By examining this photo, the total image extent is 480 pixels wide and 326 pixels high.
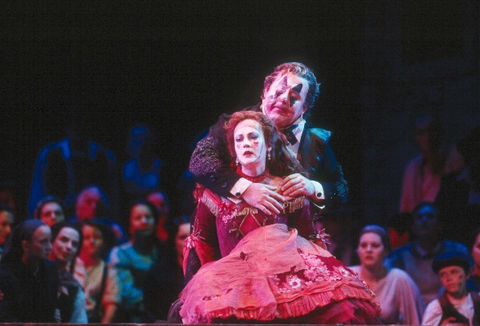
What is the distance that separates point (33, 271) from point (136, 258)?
594 mm

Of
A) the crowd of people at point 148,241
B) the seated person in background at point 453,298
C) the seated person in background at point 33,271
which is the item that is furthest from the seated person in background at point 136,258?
the seated person in background at point 453,298

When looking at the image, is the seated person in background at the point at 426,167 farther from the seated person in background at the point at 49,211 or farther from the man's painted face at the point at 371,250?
the seated person in background at the point at 49,211

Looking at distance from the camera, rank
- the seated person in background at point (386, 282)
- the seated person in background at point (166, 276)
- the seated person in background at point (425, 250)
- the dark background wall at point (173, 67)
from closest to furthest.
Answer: the seated person in background at point (166, 276)
the dark background wall at point (173, 67)
the seated person in background at point (386, 282)
the seated person in background at point (425, 250)

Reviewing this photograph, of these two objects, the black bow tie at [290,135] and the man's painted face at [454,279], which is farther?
the man's painted face at [454,279]

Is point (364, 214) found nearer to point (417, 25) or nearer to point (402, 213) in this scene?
point (402, 213)

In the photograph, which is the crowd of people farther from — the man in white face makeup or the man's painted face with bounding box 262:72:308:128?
the man's painted face with bounding box 262:72:308:128

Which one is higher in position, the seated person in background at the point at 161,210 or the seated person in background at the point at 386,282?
the seated person in background at the point at 161,210

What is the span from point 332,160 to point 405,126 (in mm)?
1911

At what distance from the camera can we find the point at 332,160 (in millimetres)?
3174

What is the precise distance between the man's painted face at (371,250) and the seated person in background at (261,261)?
1.73 metres

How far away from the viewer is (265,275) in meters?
2.88

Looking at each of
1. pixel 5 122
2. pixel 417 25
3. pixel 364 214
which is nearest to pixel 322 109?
pixel 364 214

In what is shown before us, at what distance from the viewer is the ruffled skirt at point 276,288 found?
2.84 meters

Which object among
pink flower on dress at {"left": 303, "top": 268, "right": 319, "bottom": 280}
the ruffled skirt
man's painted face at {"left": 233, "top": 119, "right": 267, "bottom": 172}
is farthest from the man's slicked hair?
pink flower on dress at {"left": 303, "top": 268, "right": 319, "bottom": 280}
